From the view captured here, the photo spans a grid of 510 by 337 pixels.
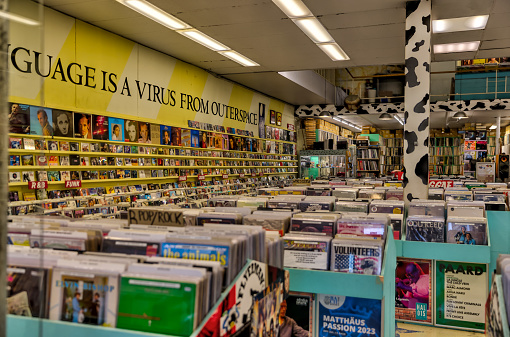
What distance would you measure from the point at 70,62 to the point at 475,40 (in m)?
6.42

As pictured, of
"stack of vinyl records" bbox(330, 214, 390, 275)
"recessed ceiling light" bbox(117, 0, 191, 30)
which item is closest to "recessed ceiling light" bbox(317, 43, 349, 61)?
"recessed ceiling light" bbox(117, 0, 191, 30)

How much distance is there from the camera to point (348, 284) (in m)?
2.14

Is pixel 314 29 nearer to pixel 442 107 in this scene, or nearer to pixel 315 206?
pixel 315 206

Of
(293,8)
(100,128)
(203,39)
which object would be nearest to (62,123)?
(100,128)

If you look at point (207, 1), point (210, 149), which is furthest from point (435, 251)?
point (210, 149)

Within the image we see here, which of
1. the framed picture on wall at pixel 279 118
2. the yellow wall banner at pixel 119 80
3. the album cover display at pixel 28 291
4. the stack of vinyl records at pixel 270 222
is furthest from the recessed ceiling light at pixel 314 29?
the framed picture on wall at pixel 279 118

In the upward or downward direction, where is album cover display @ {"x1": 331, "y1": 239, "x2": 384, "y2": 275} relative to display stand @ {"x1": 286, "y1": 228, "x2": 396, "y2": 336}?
upward

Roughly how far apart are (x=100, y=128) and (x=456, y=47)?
6.27 metres

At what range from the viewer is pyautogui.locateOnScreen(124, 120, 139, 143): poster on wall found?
6.54m

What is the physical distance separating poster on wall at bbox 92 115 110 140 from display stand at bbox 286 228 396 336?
4456 mm

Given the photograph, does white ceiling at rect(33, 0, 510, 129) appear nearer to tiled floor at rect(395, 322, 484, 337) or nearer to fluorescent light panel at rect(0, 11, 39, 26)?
tiled floor at rect(395, 322, 484, 337)

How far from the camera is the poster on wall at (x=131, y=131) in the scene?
21.5 ft

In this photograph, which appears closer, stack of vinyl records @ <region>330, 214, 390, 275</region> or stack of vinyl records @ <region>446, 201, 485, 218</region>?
stack of vinyl records @ <region>330, 214, 390, 275</region>

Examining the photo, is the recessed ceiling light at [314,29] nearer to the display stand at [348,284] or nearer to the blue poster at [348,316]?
the display stand at [348,284]
